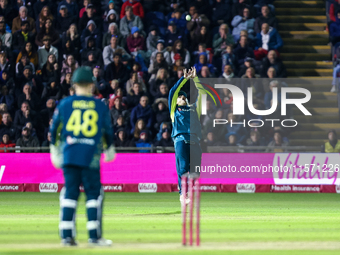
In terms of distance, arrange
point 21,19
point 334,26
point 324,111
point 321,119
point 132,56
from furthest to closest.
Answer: point 334,26, point 21,19, point 132,56, point 324,111, point 321,119

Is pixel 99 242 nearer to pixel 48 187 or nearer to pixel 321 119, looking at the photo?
pixel 48 187

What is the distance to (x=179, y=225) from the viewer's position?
1077cm

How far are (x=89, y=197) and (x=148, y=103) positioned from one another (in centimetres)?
1370

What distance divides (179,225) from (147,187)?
29.0ft

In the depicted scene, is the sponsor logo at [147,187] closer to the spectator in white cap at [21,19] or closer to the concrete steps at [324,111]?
the concrete steps at [324,111]

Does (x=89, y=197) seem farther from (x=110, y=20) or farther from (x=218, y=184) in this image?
(x=110, y=20)

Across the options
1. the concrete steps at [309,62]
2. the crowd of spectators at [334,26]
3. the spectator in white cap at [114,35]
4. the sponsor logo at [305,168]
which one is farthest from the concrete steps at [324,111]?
the spectator in white cap at [114,35]

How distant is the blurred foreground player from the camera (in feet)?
25.4

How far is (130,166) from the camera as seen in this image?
19328 millimetres

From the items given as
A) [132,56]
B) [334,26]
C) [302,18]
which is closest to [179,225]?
[132,56]

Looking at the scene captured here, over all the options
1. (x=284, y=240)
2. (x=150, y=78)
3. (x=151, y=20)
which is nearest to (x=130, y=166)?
(x=150, y=78)

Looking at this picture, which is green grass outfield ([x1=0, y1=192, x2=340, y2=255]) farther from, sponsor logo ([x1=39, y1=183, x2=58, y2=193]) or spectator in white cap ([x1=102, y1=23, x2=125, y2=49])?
spectator in white cap ([x1=102, y1=23, x2=125, y2=49])

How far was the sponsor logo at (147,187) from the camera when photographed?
1955cm

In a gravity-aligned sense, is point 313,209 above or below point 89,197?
below
